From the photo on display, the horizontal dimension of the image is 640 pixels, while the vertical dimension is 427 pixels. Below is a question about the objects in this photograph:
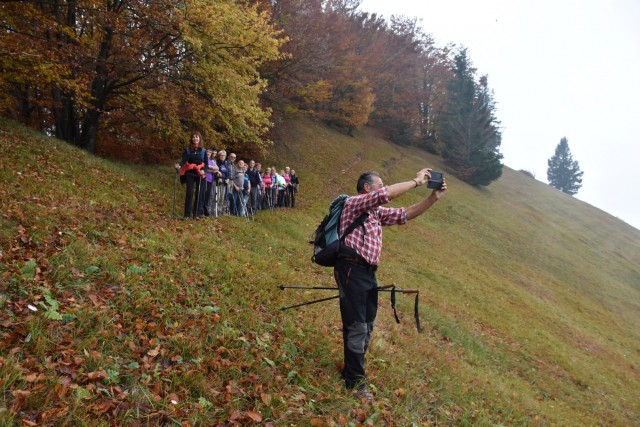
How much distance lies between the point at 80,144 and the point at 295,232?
983cm

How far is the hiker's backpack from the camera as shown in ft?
14.9

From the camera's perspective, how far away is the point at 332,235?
4629 mm

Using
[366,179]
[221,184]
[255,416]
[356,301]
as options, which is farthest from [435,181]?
[221,184]

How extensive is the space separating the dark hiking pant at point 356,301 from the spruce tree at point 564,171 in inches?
4121

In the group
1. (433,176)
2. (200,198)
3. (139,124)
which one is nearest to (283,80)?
(139,124)

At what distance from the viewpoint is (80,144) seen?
52.5 ft

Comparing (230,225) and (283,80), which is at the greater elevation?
(283,80)

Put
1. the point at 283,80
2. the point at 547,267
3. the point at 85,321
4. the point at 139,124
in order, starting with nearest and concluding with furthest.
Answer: the point at 85,321
the point at 139,124
the point at 283,80
the point at 547,267

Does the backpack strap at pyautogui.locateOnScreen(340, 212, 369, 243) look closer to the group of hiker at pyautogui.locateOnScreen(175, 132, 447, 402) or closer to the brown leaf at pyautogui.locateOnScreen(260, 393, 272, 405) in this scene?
the group of hiker at pyautogui.locateOnScreen(175, 132, 447, 402)

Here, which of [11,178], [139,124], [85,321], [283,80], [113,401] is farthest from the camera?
[283,80]

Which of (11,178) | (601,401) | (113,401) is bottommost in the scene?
(601,401)

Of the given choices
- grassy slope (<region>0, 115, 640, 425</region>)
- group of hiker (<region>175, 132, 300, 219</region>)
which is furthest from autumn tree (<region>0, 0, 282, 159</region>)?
grassy slope (<region>0, 115, 640, 425</region>)

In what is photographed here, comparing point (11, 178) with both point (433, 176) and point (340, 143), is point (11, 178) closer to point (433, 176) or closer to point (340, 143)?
point (433, 176)

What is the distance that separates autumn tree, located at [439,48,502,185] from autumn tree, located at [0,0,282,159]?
3357cm
